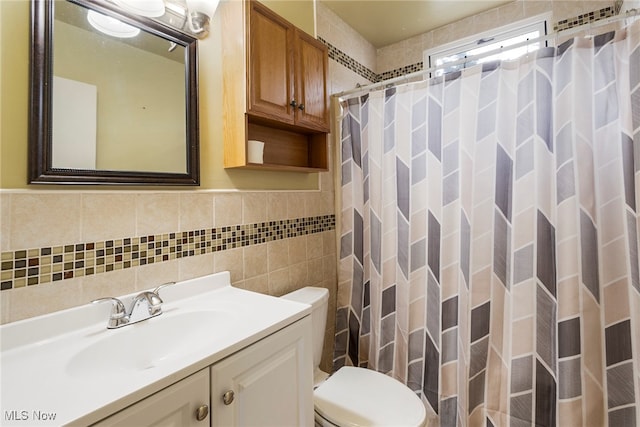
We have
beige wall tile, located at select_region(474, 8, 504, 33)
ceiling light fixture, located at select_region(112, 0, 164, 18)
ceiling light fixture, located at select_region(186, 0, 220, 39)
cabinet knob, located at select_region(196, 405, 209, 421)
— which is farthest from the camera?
beige wall tile, located at select_region(474, 8, 504, 33)

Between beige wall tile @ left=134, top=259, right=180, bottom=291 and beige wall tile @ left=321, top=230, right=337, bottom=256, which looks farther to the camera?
beige wall tile @ left=321, top=230, right=337, bottom=256

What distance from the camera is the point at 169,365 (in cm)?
69

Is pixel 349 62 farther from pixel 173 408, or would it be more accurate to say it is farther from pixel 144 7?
pixel 173 408

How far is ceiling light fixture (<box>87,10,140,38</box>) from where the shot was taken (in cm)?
97

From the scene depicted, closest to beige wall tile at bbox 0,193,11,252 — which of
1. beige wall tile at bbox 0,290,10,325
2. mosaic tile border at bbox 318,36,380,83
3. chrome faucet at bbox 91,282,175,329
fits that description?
beige wall tile at bbox 0,290,10,325

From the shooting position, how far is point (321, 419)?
49.1 inches

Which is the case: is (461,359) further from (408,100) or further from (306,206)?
(408,100)

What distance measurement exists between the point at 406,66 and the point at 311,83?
1.13 meters

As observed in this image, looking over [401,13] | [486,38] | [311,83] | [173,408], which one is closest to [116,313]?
[173,408]

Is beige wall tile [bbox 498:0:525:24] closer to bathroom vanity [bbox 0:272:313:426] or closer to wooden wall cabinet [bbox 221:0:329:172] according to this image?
wooden wall cabinet [bbox 221:0:329:172]

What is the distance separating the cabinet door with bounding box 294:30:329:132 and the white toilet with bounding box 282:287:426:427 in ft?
2.84

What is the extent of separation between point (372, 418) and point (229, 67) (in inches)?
59.7

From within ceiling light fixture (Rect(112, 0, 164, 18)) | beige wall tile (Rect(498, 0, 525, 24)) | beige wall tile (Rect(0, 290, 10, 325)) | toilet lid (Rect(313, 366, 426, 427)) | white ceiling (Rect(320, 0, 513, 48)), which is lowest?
toilet lid (Rect(313, 366, 426, 427))

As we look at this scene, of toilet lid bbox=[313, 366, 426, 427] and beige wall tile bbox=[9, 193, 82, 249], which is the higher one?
beige wall tile bbox=[9, 193, 82, 249]
